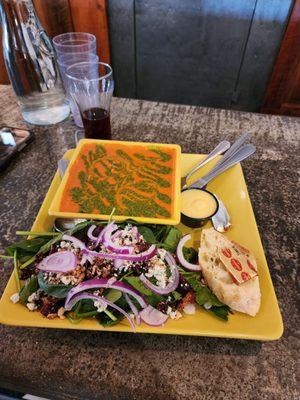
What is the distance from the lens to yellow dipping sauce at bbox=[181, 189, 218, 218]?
921mm

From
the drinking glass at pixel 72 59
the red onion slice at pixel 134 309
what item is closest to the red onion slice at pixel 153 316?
the red onion slice at pixel 134 309

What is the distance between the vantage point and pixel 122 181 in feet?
3.22

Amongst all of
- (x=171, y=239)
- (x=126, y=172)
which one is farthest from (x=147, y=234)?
(x=126, y=172)

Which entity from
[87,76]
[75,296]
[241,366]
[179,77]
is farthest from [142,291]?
[179,77]

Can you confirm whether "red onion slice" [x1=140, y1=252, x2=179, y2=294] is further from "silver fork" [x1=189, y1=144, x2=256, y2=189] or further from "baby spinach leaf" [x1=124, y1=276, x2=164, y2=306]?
"silver fork" [x1=189, y1=144, x2=256, y2=189]

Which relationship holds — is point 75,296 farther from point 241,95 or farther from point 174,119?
point 241,95

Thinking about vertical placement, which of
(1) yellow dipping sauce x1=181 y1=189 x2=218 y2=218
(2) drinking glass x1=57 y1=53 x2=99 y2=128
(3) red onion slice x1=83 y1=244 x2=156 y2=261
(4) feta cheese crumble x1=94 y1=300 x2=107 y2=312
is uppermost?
(2) drinking glass x1=57 y1=53 x2=99 y2=128

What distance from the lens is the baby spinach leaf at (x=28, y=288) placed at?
2.25 feet

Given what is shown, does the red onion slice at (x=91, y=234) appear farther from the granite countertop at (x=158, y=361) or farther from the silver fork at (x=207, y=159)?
the silver fork at (x=207, y=159)

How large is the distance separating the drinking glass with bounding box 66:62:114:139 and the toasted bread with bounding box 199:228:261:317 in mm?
661

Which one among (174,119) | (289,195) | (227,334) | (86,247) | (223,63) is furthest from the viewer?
(223,63)

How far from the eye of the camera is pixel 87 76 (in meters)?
1.27

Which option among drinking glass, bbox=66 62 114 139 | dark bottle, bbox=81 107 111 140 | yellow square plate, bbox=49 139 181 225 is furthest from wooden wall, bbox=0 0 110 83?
yellow square plate, bbox=49 139 181 225

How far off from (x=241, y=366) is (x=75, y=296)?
402 mm
